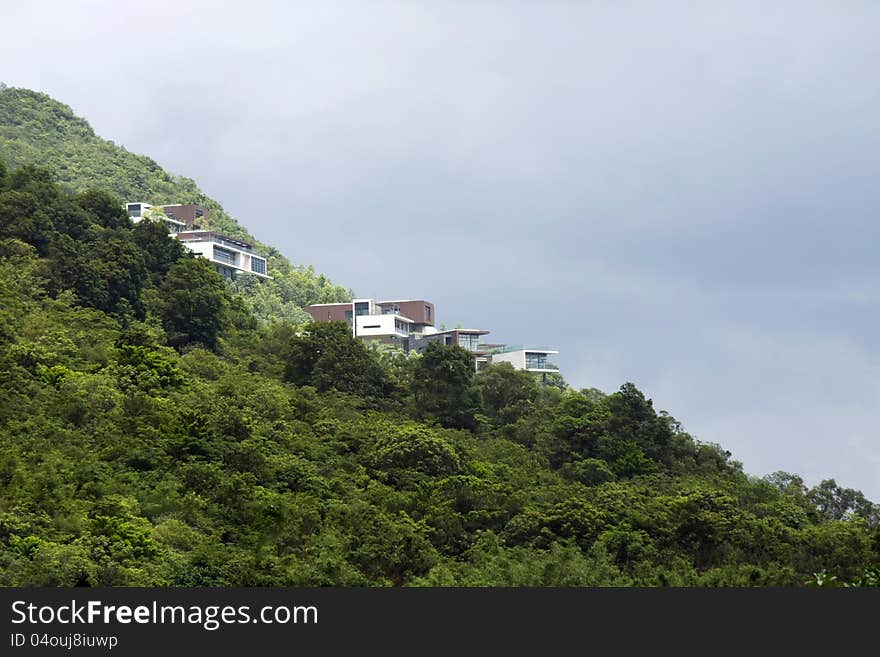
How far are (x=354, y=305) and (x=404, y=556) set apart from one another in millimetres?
51389

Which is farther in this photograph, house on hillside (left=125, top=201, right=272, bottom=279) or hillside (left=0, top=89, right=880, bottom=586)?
house on hillside (left=125, top=201, right=272, bottom=279)

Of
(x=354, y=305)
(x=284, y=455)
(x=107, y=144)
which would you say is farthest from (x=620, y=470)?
(x=107, y=144)

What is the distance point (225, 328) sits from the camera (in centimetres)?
4147

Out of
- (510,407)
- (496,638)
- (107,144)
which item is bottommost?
(496,638)

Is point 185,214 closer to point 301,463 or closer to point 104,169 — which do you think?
point 104,169

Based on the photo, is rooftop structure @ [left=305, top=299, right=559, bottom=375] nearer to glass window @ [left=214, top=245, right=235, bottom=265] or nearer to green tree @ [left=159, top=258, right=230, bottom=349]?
glass window @ [left=214, top=245, right=235, bottom=265]

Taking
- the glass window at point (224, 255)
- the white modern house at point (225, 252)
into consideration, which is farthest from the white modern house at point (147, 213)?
the glass window at point (224, 255)

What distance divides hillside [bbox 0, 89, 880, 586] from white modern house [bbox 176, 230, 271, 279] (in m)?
31.7

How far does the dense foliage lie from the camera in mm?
22812

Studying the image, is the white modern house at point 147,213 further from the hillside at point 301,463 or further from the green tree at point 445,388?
the green tree at point 445,388

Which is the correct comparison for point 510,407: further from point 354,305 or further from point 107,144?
point 107,144

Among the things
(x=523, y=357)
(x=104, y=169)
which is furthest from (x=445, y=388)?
(x=104, y=169)

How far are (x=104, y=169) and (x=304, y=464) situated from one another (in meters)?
75.4

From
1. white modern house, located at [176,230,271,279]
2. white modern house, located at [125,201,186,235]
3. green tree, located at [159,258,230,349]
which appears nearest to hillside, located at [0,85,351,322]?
white modern house, located at [176,230,271,279]
